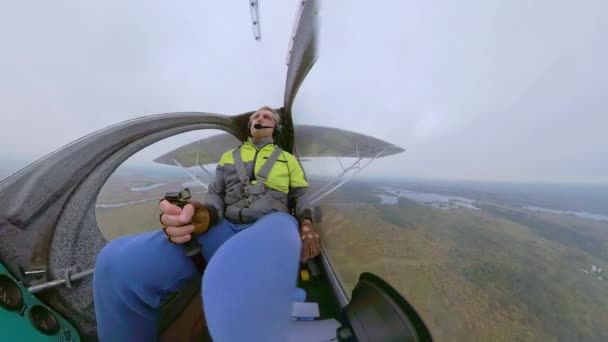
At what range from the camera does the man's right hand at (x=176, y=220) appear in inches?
18.0

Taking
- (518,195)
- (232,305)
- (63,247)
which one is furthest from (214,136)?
(518,195)

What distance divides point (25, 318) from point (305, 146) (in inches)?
57.6

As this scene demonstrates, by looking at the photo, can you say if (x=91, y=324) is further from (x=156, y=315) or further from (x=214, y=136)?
(x=214, y=136)

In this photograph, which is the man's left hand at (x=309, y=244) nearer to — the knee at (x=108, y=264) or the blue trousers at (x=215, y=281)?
the blue trousers at (x=215, y=281)

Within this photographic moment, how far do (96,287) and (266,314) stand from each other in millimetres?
419

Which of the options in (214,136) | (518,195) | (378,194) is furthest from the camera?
(214,136)

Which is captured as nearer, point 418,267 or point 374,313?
point 374,313

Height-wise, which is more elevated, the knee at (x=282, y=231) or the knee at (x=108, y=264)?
the knee at (x=282, y=231)

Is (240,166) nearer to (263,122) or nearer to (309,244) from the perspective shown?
(263,122)

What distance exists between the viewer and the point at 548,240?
364mm

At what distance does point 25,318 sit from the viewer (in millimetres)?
482

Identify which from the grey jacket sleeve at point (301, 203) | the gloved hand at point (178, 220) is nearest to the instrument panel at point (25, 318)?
the gloved hand at point (178, 220)

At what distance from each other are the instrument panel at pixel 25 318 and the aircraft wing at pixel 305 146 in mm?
920

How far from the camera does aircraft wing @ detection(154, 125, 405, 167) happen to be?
42.7 inches
